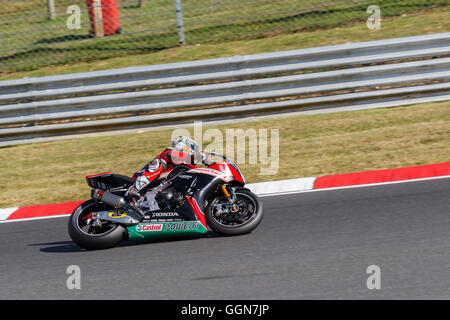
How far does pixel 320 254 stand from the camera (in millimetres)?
6180

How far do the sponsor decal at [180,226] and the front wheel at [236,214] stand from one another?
0.50 ft

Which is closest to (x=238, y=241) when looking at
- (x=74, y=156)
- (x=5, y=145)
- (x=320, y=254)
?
(x=320, y=254)

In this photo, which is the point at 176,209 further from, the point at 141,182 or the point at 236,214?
the point at 236,214

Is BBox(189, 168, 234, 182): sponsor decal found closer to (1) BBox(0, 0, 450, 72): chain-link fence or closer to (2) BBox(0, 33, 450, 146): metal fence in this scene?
(2) BBox(0, 33, 450, 146): metal fence

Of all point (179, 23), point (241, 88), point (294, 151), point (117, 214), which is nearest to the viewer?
point (117, 214)

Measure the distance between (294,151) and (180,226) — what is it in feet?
12.6

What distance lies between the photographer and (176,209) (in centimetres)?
687

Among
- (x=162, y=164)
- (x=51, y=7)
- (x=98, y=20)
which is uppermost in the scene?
(x=51, y=7)

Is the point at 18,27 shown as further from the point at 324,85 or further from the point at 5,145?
the point at 324,85

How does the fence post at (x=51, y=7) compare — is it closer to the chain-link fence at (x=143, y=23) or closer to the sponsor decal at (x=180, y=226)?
the chain-link fence at (x=143, y=23)

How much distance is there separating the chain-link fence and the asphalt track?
673cm

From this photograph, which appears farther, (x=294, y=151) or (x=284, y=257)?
(x=294, y=151)

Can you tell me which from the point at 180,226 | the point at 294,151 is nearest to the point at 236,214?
the point at 180,226
